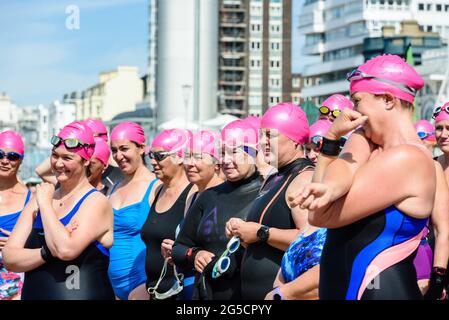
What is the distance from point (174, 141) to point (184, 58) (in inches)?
2799

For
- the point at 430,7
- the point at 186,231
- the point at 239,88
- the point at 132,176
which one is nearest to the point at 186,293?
the point at 186,231

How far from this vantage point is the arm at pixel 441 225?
5906 millimetres

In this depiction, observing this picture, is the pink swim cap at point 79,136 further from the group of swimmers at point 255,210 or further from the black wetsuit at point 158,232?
the black wetsuit at point 158,232

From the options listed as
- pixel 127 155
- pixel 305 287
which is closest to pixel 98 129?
pixel 127 155

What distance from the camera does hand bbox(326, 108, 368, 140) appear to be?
4469 mm

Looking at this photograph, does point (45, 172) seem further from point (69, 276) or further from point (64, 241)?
point (64, 241)

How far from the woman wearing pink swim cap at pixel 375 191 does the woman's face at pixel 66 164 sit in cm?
225

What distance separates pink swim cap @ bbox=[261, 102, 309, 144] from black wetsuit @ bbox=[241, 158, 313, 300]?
22 cm

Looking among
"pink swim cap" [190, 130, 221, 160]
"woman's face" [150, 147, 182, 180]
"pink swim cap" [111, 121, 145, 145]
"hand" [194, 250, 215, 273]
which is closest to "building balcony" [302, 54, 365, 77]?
"pink swim cap" [111, 121, 145, 145]

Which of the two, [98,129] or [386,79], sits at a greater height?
[386,79]

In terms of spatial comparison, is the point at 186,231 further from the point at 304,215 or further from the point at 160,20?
the point at 160,20

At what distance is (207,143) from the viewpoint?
8.44 metres

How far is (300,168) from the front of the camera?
6.28m

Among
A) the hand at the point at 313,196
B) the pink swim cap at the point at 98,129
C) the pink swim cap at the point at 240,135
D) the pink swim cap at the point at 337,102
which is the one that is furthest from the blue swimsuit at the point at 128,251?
the hand at the point at 313,196
